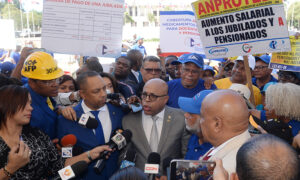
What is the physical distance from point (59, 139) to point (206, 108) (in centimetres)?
176

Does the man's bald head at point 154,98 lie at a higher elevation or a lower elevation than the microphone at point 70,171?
higher

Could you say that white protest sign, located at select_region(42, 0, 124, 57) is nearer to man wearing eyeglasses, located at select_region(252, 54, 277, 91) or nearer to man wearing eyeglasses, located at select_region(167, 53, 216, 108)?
man wearing eyeglasses, located at select_region(167, 53, 216, 108)

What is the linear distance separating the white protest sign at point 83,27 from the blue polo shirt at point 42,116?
6.32 feet

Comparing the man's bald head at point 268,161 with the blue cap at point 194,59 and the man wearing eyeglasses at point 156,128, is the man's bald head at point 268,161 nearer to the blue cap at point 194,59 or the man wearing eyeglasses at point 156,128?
the man wearing eyeglasses at point 156,128

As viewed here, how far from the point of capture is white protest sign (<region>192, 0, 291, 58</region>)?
4.29 m

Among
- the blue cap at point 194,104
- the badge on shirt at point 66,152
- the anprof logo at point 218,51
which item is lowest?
the badge on shirt at point 66,152

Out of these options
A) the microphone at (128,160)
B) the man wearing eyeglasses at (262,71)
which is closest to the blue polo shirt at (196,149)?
the microphone at (128,160)

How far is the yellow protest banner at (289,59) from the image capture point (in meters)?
5.18

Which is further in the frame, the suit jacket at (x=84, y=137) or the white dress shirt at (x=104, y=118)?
the white dress shirt at (x=104, y=118)

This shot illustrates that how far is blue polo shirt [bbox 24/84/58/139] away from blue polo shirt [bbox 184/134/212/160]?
→ 150 cm

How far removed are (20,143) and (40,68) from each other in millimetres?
1129

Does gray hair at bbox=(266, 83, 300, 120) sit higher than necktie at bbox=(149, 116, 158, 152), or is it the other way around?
gray hair at bbox=(266, 83, 300, 120)

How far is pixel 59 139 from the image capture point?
338cm

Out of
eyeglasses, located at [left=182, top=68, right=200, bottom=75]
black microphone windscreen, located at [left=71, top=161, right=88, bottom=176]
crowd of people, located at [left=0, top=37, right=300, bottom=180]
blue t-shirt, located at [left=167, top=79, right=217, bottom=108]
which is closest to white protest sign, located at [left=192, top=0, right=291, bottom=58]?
eyeglasses, located at [left=182, top=68, right=200, bottom=75]
